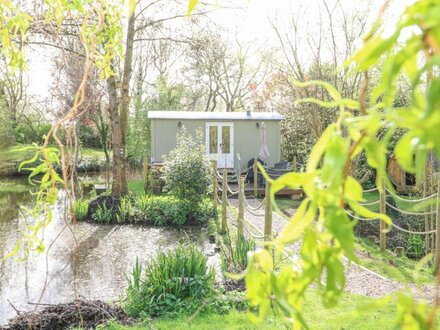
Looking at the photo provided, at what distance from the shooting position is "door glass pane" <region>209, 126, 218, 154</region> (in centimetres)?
1599

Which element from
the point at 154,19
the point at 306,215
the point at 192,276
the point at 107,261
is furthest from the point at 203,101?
the point at 306,215

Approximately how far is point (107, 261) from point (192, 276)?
2.74m

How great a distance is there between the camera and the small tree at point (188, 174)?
32.0 feet

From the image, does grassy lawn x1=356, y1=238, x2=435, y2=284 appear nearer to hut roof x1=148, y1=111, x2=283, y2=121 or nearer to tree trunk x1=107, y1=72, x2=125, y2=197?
tree trunk x1=107, y1=72, x2=125, y2=197

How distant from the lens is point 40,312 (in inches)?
172

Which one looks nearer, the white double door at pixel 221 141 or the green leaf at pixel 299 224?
the green leaf at pixel 299 224

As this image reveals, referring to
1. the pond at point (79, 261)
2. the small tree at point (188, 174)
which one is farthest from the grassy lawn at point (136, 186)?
the small tree at point (188, 174)

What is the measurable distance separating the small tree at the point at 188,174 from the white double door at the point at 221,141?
225 inches

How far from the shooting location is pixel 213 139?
16031 mm

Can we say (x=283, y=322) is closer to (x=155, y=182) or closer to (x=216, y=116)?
(x=155, y=182)

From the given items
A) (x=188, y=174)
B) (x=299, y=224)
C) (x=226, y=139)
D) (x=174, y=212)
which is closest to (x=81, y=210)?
(x=174, y=212)

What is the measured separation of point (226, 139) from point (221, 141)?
19 centimetres

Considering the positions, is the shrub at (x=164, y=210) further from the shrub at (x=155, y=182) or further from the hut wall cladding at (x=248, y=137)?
the hut wall cladding at (x=248, y=137)

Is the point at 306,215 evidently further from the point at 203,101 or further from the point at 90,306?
the point at 203,101
